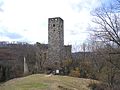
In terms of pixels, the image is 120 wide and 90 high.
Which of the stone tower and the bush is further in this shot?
the stone tower

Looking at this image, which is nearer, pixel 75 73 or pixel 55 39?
pixel 75 73

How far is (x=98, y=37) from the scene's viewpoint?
85.5 ft

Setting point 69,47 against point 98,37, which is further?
point 69,47

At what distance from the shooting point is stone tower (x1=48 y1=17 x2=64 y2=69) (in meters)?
74.9

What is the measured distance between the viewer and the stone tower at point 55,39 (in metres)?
74.9

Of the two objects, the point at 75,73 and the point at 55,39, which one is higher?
the point at 55,39

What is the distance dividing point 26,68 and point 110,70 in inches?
1179

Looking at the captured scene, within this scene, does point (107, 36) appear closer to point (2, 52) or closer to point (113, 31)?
point (113, 31)

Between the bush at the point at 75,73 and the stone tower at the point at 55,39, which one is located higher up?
the stone tower at the point at 55,39

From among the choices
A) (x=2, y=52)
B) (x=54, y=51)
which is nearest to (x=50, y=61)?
(x=54, y=51)

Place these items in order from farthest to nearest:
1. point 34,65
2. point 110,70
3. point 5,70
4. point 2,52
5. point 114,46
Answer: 1. point 34,65
2. point 2,52
3. point 5,70
4. point 110,70
5. point 114,46

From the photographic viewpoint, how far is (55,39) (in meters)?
76.0

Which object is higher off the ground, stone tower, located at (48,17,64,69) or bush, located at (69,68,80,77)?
stone tower, located at (48,17,64,69)

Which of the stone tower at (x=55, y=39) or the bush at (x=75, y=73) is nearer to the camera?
the bush at (x=75, y=73)
